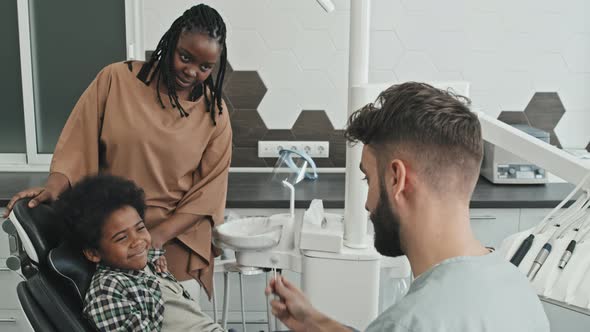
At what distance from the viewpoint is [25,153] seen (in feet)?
10.5

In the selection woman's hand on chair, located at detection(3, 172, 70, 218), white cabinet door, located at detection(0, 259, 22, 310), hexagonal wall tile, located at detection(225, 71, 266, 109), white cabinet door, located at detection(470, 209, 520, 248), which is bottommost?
white cabinet door, located at detection(0, 259, 22, 310)

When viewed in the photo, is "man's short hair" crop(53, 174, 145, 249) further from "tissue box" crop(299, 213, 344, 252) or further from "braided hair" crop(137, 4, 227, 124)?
"tissue box" crop(299, 213, 344, 252)

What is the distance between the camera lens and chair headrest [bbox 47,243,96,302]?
1617 millimetres

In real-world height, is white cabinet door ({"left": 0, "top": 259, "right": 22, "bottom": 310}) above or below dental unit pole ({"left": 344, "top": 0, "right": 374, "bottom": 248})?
below

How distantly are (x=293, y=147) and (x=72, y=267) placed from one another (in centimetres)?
162

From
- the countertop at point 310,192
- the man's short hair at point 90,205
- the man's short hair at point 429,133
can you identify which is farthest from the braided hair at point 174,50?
the man's short hair at point 429,133

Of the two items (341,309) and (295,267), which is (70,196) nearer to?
(295,267)

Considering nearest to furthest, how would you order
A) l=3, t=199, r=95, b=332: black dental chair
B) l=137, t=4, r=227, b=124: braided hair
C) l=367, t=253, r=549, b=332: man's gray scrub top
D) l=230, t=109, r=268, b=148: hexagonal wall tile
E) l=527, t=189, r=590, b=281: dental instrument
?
l=367, t=253, r=549, b=332: man's gray scrub top, l=527, t=189, r=590, b=281: dental instrument, l=3, t=199, r=95, b=332: black dental chair, l=137, t=4, r=227, b=124: braided hair, l=230, t=109, r=268, b=148: hexagonal wall tile

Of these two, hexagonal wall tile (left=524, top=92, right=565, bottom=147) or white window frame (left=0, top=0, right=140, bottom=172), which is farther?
hexagonal wall tile (left=524, top=92, right=565, bottom=147)

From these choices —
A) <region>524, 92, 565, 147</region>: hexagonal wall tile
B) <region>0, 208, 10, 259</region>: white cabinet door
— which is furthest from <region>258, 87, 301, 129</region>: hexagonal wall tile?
<region>0, 208, 10, 259</region>: white cabinet door

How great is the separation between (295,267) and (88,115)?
2.60 ft

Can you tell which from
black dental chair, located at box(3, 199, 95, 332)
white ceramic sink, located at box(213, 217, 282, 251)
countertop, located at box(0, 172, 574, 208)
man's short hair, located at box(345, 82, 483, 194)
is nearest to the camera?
man's short hair, located at box(345, 82, 483, 194)

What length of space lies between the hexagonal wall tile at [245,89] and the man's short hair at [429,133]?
196cm

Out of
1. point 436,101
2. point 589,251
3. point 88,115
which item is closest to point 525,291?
point 589,251
